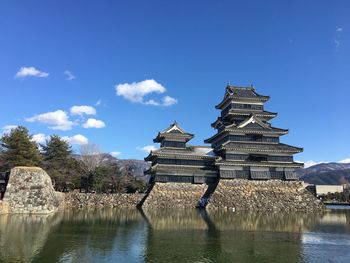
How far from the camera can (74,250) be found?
14.2 metres

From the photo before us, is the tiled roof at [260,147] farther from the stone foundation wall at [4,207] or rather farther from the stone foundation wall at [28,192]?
the stone foundation wall at [4,207]

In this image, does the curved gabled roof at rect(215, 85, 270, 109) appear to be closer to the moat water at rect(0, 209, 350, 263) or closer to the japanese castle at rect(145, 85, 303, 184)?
the japanese castle at rect(145, 85, 303, 184)

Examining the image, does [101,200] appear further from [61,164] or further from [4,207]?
A: [4,207]

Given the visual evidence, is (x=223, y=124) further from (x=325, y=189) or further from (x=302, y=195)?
(x=325, y=189)

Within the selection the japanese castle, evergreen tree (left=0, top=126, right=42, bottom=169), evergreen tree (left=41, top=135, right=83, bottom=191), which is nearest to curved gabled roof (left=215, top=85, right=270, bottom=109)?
the japanese castle

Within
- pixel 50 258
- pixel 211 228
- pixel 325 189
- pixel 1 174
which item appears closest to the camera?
pixel 50 258

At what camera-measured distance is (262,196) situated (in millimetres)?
39062

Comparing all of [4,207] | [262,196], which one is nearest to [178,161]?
[262,196]

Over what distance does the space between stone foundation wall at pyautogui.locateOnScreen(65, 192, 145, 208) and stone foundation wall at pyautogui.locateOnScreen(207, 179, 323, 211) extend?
9.06m

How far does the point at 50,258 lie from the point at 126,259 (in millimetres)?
2611

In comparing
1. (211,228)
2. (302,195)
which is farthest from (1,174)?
(302,195)

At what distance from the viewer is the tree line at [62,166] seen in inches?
1368

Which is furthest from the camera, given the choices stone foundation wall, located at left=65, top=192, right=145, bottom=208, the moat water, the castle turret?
the castle turret

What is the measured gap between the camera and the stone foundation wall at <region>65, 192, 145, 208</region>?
39719 mm
